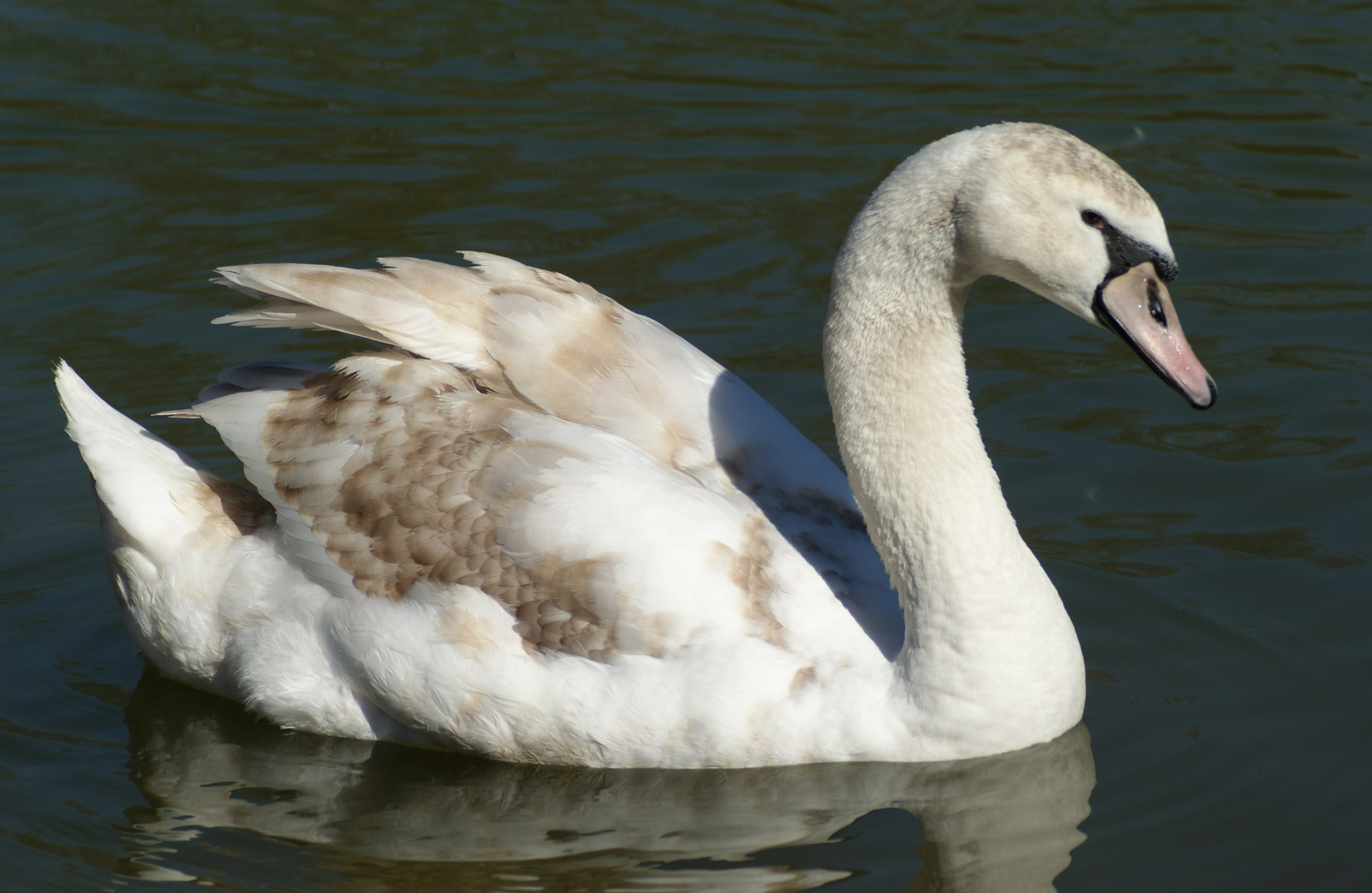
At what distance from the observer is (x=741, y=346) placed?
331 inches

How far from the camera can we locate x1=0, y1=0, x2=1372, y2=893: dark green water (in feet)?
16.9

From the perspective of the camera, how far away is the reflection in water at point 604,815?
4953 millimetres

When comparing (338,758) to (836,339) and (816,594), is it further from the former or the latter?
(836,339)

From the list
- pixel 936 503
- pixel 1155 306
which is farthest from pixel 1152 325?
pixel 936 503

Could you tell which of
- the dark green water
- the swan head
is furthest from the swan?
the dark green water

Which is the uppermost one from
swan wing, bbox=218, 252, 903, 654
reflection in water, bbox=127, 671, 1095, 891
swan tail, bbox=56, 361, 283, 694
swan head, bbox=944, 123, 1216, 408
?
swan head, bbox=944, 123, 1216, 408

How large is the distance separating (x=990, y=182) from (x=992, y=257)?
0.23 m

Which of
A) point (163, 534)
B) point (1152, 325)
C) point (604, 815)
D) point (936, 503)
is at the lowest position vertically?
point (604, 815)

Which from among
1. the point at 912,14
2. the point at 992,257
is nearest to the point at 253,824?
the point at 992,257

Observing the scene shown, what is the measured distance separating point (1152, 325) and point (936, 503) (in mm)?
814

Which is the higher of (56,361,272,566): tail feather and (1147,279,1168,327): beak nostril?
(1147,279,1168,327): beak nostril

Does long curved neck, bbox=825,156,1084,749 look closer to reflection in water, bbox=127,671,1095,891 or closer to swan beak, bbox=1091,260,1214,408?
reflection in water, bbox=127,671,1095,891

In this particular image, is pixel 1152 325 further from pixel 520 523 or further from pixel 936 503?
pixel 520 523

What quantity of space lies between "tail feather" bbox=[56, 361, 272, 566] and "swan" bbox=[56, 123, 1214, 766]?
0.01m
